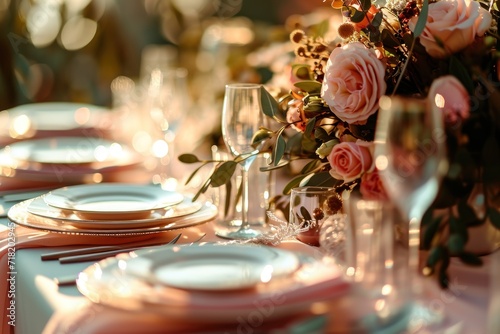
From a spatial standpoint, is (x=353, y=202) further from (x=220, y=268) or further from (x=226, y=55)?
(x=226, y=55)

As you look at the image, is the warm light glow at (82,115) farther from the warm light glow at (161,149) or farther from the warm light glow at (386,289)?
the warm light glow at (386,289)

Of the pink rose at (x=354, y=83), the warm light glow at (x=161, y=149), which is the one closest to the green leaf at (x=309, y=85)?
the pink rose at (x=354, y=83)

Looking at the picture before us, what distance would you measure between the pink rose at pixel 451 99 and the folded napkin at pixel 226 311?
28 centimetres

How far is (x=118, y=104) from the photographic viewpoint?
3.05 meters

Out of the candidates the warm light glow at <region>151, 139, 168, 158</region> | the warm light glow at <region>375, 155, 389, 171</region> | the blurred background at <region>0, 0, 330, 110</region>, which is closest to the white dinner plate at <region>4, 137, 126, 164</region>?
the warm light glow at <region>151, 139, 168, 158</region>

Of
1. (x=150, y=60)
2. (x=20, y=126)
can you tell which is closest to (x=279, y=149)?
(x=20, y=126)

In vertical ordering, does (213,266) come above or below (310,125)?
below

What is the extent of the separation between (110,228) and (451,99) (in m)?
0.63

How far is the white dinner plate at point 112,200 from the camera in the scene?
138cm

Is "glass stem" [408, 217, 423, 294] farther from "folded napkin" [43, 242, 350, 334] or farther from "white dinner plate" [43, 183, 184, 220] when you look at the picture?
"white dinner plate" [43, 183, 184, 220]

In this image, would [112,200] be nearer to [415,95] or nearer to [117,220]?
[117,220]

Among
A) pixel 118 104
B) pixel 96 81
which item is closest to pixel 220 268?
pixel 118 104

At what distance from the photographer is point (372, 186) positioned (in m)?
1.19

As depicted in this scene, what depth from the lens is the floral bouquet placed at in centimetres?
107
